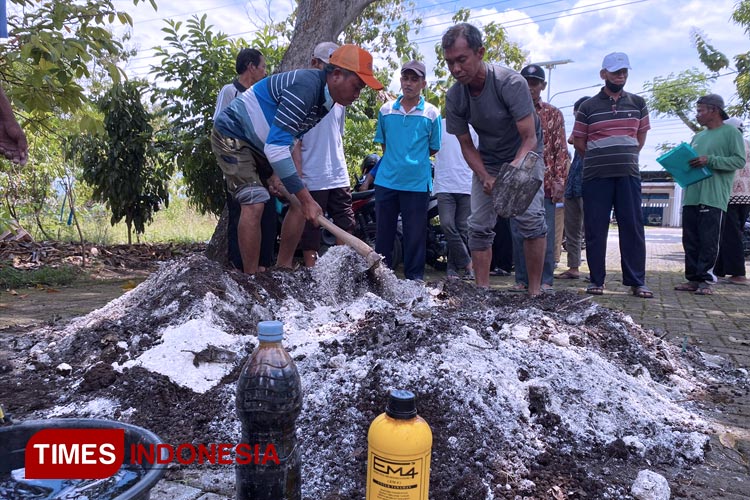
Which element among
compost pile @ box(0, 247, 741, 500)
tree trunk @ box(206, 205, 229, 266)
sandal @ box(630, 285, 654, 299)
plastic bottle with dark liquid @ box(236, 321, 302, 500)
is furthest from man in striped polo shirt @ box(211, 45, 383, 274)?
sandal @ box(630, 285, 654, 299)

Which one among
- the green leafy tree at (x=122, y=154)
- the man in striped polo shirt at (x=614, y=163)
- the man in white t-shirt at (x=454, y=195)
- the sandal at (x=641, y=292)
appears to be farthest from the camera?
the green leafy tree at (x=122, y=154)

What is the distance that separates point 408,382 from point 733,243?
6.56m

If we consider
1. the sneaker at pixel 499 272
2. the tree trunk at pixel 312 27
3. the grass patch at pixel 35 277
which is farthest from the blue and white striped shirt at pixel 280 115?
the sneaker at pixel 499 272

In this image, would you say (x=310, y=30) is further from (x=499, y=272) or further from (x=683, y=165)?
(x=683, y=165)

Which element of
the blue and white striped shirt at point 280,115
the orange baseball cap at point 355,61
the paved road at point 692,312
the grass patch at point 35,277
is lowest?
the paved road at point 692,312

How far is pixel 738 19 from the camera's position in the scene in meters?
19.1

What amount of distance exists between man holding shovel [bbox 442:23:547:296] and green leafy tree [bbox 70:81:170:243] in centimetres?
550

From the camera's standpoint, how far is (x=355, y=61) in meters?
3.66

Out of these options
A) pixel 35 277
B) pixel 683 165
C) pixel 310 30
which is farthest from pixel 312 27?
pixel 683 165

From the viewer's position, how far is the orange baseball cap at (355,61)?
3662 mm

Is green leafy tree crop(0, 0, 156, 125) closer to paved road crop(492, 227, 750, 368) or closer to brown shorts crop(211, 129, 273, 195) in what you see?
brown shorts crop(211, 129, 273, 195)

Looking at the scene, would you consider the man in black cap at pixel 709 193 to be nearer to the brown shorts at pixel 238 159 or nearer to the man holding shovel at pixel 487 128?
the man holding shovel at pixel 487 128

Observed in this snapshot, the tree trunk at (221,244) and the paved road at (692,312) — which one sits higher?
the tree trunk at (221,244)

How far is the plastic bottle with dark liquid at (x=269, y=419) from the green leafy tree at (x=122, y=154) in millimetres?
7468
